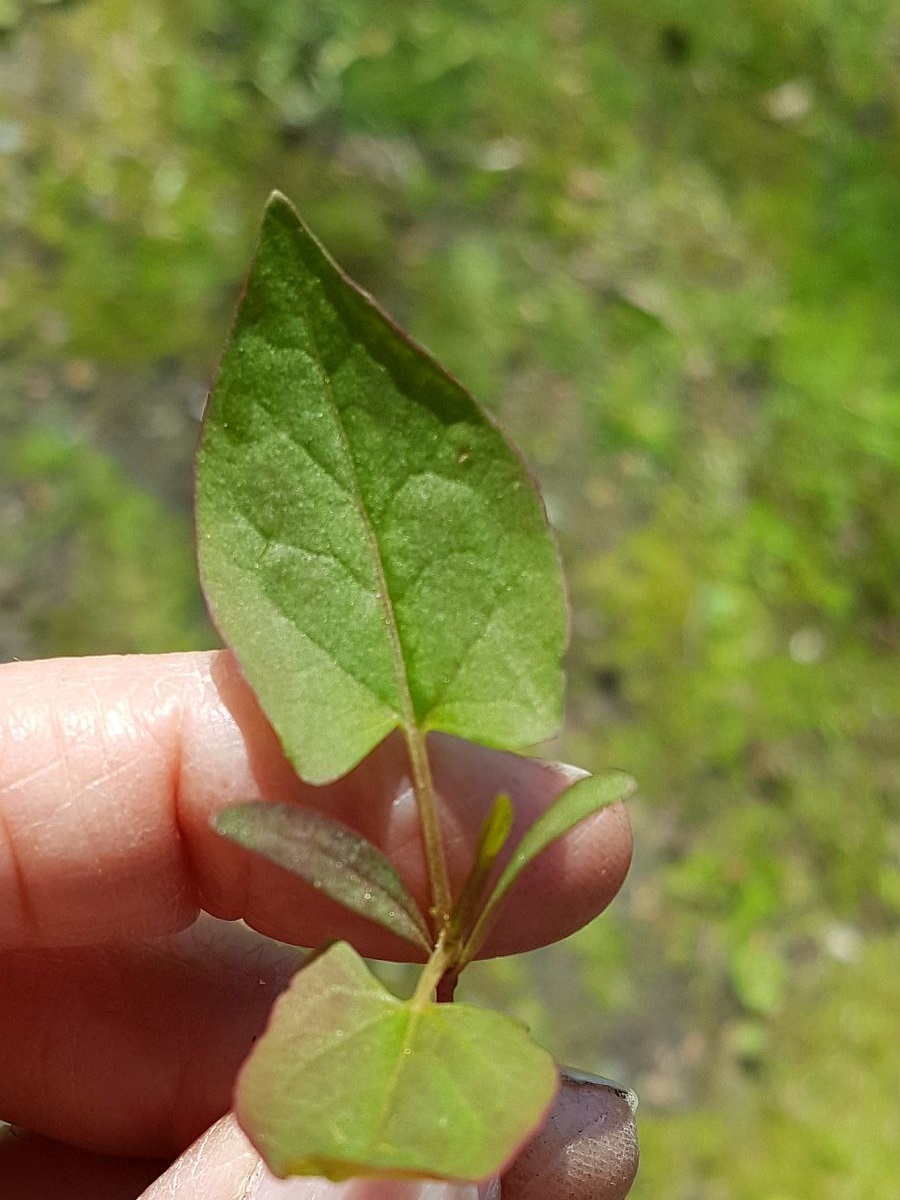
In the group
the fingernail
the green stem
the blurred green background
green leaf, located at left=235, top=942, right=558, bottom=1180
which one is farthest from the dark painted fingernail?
the blurred green background

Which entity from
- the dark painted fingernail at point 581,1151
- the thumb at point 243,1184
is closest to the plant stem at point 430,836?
the thumb at point 243,1184

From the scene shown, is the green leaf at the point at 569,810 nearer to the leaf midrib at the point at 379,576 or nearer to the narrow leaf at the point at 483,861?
the narrow leaf at the point at 483,861

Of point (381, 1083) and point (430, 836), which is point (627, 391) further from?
point (381, 1083)

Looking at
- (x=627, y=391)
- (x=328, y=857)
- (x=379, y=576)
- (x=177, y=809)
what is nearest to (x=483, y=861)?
(x=328, y=857)

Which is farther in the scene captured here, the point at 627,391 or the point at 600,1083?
the point at 627,391

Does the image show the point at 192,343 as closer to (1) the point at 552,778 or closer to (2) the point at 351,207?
(2) the point at 351,207

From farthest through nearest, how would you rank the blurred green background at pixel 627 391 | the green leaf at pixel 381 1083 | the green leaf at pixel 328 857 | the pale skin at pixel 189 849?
the blurred green background at pixel 627 391 → the pale skin at pixel 189 849 → the green leaf at pixel 328 857 → the green leaf at pixel 381 1083
